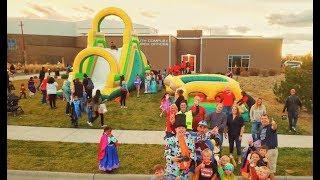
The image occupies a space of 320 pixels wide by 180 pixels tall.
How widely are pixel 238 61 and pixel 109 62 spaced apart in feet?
79.8

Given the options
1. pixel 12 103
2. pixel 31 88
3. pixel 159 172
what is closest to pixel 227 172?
pixel 159 172

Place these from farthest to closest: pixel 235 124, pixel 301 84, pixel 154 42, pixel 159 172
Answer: pixel 154 42, pixel 301 84, pixel 235 124, pixel 159 172

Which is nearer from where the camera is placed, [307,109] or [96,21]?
[307,109]

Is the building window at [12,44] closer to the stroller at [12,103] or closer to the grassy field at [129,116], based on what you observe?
the grassy field at [129,116]

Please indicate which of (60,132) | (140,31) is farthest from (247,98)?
(140,31)

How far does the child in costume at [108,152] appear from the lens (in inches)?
375

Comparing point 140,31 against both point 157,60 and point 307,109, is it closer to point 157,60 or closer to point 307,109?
point 157,60

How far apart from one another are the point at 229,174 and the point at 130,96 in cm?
1518

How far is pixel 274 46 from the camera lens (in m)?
42.2

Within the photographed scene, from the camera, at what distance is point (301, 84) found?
65.1 feet

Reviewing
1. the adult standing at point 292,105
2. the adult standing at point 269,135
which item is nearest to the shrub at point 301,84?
the adult standing at point 292,105

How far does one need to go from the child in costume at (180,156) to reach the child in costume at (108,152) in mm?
1936

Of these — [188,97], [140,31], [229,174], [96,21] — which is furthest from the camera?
[140,31]

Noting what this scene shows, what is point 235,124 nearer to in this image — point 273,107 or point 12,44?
point 273,107
